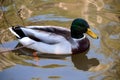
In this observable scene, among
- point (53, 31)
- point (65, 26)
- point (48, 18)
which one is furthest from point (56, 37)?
point (48, 18)

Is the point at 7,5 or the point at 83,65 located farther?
the point at 7,5

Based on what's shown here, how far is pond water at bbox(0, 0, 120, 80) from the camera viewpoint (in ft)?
25.0

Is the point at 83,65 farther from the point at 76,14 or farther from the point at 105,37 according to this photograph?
the point at 76,14

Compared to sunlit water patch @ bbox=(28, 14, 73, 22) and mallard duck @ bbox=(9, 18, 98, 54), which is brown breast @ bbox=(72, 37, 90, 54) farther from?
sunlit water patch @ bbox=(28, 14, 73, 22)

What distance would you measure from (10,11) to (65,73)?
9.23 feet

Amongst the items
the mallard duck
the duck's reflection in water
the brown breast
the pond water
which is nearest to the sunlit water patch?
the pond water

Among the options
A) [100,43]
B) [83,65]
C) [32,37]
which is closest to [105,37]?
[100,43]

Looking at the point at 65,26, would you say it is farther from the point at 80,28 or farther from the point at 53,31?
the point at 53,31

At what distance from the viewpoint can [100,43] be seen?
853cm

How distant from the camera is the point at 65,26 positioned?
919 centimetres

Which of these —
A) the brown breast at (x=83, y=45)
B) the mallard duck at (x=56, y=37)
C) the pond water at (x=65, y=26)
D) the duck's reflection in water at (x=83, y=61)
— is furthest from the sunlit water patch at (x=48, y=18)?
the duck's reflection in water at (x=83, y=61)

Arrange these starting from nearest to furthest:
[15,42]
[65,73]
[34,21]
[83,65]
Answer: [65,73]
[83,65]
[15,42]
[34,21]

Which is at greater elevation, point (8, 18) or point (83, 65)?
point (8, 18)

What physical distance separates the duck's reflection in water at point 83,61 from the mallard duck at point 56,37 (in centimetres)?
10
